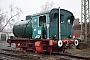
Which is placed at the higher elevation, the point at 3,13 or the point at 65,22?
the point at 3,13

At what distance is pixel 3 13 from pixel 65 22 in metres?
41.6

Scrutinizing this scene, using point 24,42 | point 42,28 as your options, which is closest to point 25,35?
point 24,42

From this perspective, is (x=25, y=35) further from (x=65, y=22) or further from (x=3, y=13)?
(x=3, y=13)

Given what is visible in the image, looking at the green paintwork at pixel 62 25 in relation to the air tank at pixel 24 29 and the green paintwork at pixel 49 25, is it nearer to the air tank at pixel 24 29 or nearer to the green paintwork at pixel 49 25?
the green paintwork at pixel 49 25

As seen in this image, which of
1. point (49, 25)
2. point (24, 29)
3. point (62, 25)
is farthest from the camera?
point (24, 29)

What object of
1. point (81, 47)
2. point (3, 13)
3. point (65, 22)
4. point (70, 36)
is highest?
point (3, 13)

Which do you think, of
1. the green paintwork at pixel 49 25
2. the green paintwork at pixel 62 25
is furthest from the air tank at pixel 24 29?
the green paintwork at pixel 62 25

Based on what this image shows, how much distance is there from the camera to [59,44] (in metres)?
10.0

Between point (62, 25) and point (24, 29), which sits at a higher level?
point (62, 25)

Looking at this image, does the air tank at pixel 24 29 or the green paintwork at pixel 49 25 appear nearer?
the green paintwork at pixel 49 25

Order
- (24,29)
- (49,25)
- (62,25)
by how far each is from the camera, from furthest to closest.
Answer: (24,29), (62,25), (49,25)

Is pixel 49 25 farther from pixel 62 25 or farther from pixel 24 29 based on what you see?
pixel 24 29

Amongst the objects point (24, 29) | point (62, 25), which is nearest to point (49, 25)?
point (62, 25)

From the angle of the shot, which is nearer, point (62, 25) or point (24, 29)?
point (62, 25)
